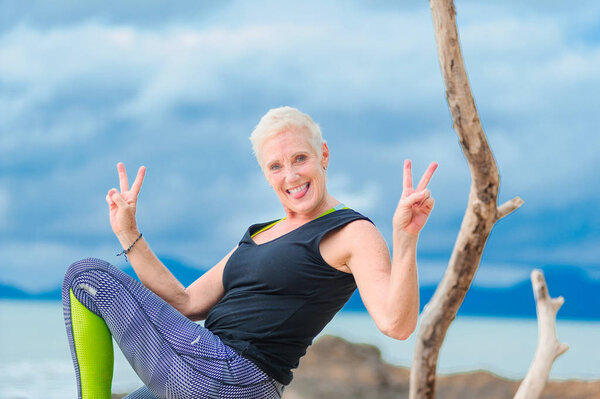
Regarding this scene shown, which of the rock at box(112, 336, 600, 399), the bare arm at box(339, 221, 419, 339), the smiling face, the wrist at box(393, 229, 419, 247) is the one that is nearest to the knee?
the smiling face

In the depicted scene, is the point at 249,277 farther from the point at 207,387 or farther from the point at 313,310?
the point at 207,387

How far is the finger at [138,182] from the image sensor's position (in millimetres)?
2254

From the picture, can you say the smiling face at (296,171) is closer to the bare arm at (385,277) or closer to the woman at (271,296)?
the woman at (271,296)

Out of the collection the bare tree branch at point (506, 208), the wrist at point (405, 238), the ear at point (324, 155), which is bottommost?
the wrist at point (405, 238)

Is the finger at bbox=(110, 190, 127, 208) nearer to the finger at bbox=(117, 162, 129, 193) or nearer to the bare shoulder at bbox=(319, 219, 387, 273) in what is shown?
the finger at bbox=(117, 162, 129, 193)

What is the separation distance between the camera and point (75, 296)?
5.93 ft

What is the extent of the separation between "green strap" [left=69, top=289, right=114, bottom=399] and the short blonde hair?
2.21ft

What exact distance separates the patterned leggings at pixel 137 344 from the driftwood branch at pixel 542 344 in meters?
2.66

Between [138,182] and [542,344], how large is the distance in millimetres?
2759

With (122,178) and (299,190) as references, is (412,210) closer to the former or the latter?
(299,190)

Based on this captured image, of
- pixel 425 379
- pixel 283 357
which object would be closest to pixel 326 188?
pixel 283 357

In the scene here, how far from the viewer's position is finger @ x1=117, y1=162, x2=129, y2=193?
7.47ft

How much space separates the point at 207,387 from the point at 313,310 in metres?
0.35

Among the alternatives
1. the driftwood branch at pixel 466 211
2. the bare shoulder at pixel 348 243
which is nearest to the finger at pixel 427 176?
the bare shoulder at pixel 348 243
